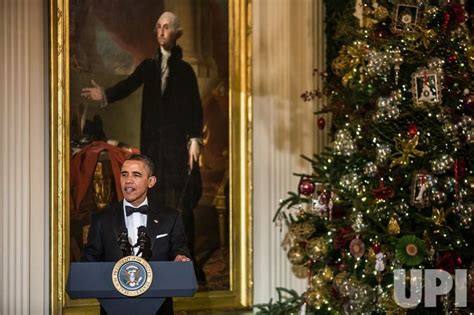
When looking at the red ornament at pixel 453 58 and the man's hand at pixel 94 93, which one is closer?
the red ornament at pixel 453 58

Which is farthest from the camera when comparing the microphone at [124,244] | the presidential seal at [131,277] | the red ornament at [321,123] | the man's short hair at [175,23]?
the red ornament at [321,123]

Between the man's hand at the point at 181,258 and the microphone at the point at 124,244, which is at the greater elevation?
the microphone at the point at 124,244

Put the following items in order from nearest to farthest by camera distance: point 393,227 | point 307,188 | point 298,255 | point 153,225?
point 153,225
point 393,227
point 307,188
point 298,255

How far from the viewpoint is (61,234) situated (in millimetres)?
8766

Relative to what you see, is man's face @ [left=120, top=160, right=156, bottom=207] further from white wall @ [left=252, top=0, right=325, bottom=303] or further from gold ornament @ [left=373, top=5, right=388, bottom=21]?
white wall @ [left=252, top=0, right=325, bottom=303]

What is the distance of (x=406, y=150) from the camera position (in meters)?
8.19

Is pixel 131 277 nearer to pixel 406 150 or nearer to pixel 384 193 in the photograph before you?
pixel 384 193

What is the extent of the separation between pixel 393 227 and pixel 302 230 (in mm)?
1251

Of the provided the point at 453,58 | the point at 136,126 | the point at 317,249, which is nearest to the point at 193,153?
the point at 136,126

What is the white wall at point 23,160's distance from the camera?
28.2 feet

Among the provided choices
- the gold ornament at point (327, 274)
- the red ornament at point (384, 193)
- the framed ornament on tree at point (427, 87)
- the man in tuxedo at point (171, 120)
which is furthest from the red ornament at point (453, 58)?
the man in tuxedo at point (171, 120)

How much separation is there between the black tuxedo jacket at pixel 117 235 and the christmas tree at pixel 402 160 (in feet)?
6.95

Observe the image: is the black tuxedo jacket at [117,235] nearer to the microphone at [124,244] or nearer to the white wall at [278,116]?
the microphone at [124,244]

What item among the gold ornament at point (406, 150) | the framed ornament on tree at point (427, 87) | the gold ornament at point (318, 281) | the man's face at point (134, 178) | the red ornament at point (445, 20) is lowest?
the gold ornament at point (318, 281)
